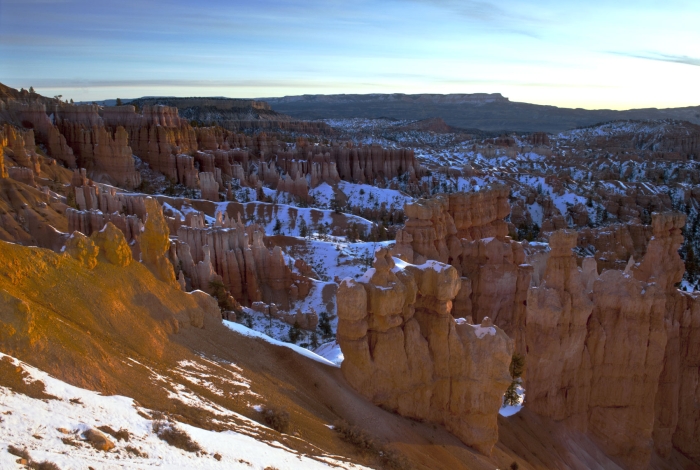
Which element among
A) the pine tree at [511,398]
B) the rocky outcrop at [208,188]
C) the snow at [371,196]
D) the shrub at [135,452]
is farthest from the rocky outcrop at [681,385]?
the rocky outcrop at [208,188]

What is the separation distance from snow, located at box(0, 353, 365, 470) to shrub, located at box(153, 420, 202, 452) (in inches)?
3.7

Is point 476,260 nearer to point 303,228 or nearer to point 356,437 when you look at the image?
point 356,437

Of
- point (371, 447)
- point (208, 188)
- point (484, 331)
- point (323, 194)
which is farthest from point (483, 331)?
point (323, 194)

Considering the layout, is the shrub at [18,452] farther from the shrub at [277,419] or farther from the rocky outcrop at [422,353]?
the rocky outcrop at [422,353]

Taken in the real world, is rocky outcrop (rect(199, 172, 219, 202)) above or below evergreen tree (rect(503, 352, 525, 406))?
above

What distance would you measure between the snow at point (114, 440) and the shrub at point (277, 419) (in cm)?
92

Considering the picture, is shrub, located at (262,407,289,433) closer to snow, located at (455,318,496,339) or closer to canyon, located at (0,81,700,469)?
canyon, located at (0,81,700,469)

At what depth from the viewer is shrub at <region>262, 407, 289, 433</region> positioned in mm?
11422

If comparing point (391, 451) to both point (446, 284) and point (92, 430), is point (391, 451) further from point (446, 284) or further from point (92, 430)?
point (92, 430)

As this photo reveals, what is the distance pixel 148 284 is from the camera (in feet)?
45.3

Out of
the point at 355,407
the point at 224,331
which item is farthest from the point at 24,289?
the point at 355,407

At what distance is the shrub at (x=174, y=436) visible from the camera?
351 inches

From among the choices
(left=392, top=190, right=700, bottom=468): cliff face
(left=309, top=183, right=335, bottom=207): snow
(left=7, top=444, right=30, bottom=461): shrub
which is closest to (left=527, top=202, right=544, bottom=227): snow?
(left=309, top=183, right=335, bottom=207): snow

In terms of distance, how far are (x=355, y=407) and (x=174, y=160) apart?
62.4 m
